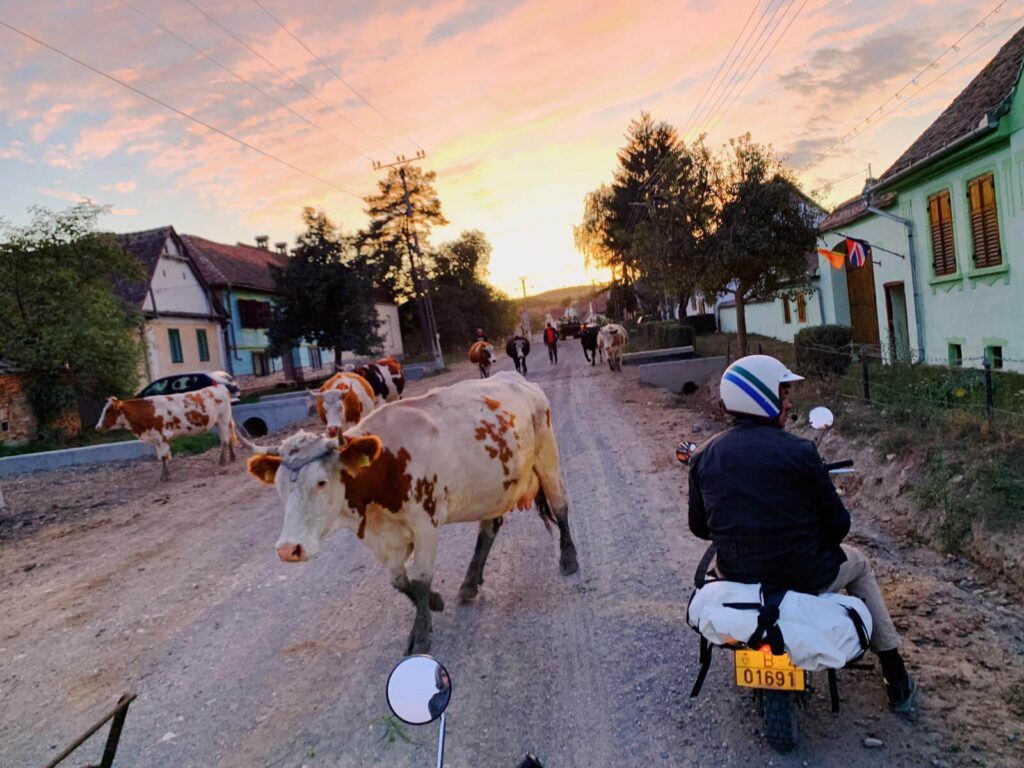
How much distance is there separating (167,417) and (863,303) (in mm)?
18356

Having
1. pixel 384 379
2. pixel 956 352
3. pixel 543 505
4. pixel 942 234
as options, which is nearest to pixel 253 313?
pixel 384 379

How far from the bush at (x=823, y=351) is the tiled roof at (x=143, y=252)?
25.3m

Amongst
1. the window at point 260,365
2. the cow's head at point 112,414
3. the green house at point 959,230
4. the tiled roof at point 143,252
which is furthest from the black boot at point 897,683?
the window at point 260,365

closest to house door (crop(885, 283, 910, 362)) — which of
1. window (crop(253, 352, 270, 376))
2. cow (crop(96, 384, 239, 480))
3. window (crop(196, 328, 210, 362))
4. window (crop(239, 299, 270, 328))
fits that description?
cow (crop(96, 384, 239, 480))

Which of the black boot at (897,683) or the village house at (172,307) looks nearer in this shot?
the black boot at (897,683)

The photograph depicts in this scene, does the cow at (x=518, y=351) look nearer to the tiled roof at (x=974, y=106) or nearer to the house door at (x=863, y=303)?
the house door at (x=863, y=303)

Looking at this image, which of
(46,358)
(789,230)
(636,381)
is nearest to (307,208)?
(46,358)

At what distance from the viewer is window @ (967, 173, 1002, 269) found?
1222 cm

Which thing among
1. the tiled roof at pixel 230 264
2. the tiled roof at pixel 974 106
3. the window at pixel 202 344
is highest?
the tiled roof at pixel 230 264

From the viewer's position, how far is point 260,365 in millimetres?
39156

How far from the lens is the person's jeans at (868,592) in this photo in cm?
343

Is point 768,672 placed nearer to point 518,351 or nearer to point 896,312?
point 896,312

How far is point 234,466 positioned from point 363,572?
29.0 ft

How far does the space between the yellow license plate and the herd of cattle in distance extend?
238 centimetres
